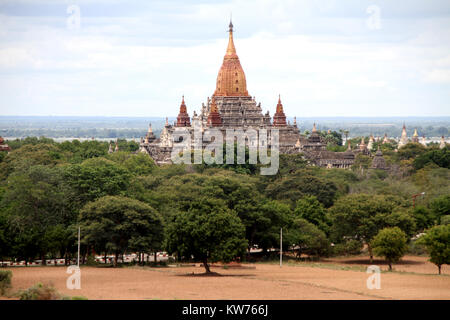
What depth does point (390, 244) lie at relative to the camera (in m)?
59.8

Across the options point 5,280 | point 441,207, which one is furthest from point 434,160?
point 5,280

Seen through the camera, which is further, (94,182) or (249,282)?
(94,182)

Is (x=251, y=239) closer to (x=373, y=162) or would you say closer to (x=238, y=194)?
(x=238, y=194)

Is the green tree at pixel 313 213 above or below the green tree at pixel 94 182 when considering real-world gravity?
below

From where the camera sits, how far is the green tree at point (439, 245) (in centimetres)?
5609

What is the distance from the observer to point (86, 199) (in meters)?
63.1

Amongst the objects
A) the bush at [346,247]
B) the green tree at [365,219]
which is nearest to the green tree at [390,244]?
the green tree at [365,219]

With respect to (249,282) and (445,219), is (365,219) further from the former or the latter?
(249,282)

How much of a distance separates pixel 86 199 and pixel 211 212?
12.1 metres

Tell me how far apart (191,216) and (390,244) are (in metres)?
14.2

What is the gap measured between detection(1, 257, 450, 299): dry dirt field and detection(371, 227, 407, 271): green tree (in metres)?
1.18

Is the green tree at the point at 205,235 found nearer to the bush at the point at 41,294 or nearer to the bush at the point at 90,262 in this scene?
the bush at the point at 90,262

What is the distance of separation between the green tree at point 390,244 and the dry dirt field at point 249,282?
1180mm
